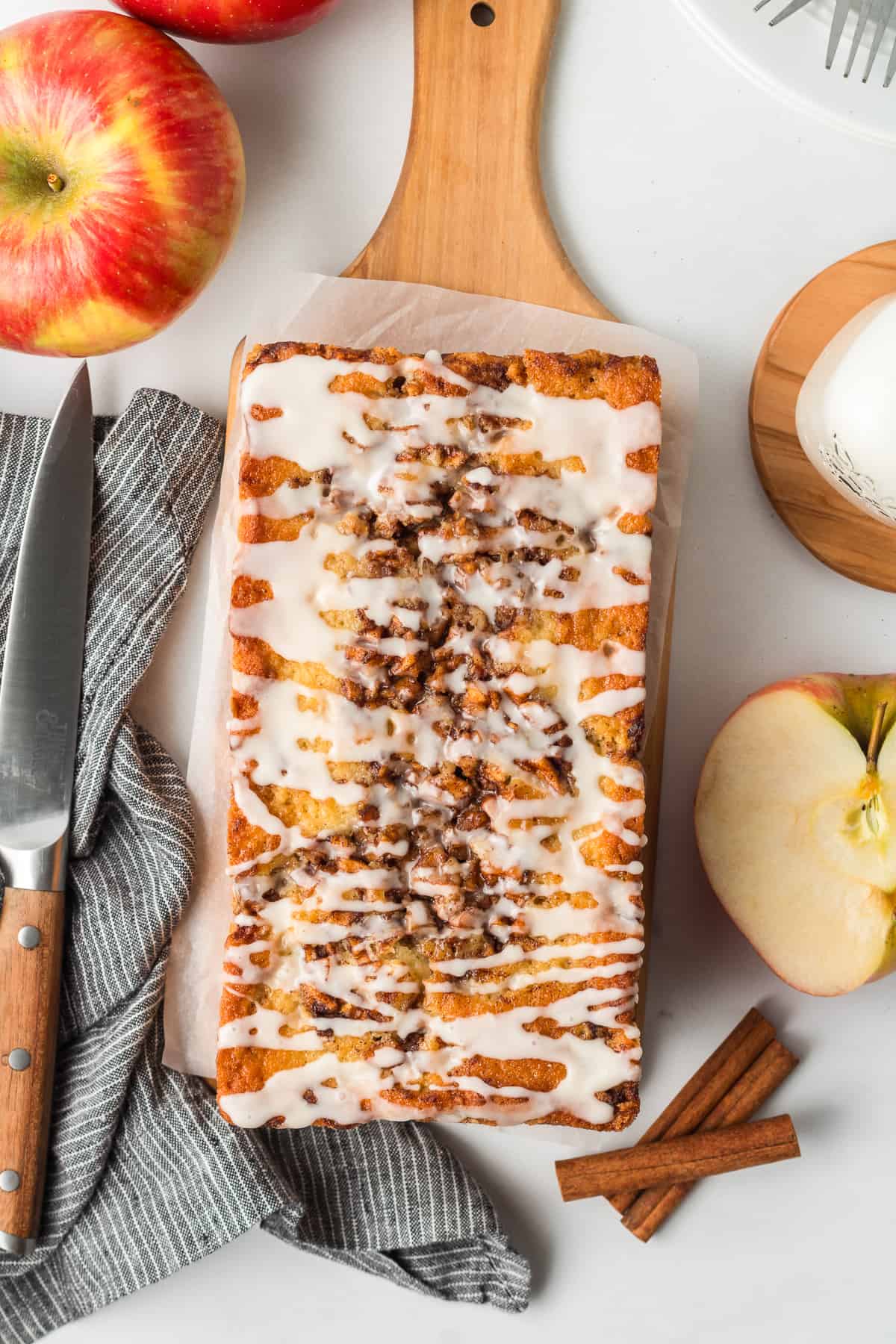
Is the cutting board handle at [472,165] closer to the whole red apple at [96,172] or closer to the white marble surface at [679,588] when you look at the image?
the white marble surface at [679,588]

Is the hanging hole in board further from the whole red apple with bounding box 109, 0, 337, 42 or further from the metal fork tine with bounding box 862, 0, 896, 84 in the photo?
the metal fork tine with bounding box 862, 0, 896, 84

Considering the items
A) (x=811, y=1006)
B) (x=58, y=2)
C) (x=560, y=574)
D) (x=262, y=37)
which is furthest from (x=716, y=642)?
(x=58, y=2)

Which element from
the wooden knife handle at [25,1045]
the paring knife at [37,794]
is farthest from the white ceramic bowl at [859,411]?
the wooden knife handle at [25,1045]

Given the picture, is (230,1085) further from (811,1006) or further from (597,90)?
(597,90)

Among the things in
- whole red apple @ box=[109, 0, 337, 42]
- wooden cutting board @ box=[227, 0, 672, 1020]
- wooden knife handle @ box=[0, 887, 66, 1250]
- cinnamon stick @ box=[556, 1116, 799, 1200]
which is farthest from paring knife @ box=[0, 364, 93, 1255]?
cinnamon stick @ box=[556, 1116, 799, 1200]

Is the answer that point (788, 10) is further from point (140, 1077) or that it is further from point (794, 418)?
point (140, 1077)
